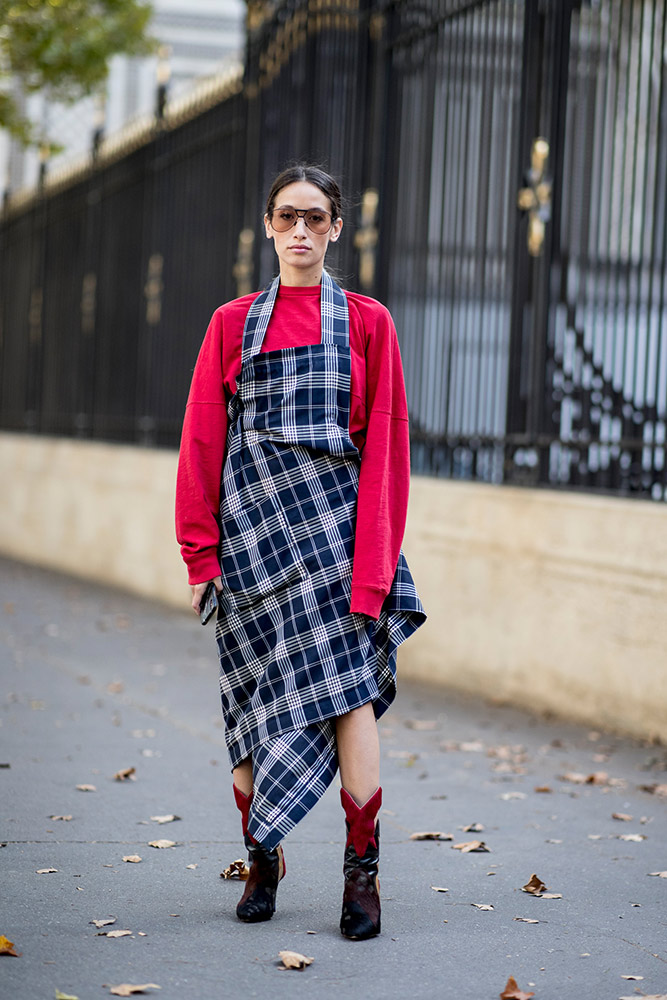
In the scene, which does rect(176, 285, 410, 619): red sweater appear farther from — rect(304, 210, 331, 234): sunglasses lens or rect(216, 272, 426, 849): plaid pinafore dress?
rect(304, 210, 331, 234): sunglasses lens

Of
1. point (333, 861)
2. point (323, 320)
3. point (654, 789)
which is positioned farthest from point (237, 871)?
point (654, 789)

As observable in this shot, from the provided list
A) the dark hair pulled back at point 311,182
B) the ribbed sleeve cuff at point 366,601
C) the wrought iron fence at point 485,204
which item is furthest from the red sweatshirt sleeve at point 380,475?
the wrought iron fence at point 485,204

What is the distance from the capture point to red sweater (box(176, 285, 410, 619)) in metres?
3.58

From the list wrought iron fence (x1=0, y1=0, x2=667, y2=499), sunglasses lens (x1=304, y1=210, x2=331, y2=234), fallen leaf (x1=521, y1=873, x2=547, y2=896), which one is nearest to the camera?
sunglasses lens (x1=304, y1=210, x2=331, y2=234)

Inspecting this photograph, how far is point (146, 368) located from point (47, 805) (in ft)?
27.2

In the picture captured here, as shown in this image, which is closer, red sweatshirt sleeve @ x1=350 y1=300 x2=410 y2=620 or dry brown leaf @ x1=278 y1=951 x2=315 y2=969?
dry brown leaf @ x1=278 y1=951 x2=315 y2=969

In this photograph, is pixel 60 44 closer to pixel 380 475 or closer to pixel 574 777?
pixel 574 777

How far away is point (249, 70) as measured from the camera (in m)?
10.6

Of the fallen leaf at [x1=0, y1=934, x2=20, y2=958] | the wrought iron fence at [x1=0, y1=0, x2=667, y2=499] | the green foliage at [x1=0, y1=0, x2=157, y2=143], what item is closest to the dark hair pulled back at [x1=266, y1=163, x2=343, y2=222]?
the wrought iron fence at [x1=0, y1=0, x2=667, y2=499]

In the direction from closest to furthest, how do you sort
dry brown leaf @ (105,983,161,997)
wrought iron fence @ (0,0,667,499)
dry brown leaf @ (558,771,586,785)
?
dry brown leaf @ (105,983,161,997)
dry brown leaf @ (558,771,586,785)
wrought iron fence @ (0,0,667,499)

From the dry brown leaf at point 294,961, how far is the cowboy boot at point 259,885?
1.00ft

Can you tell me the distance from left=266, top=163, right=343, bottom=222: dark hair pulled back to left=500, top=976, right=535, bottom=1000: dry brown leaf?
197 cm

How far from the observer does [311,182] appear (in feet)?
12.0

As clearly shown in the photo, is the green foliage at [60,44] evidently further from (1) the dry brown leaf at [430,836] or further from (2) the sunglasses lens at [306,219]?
(1) the dry brown leaf at [430,836]
